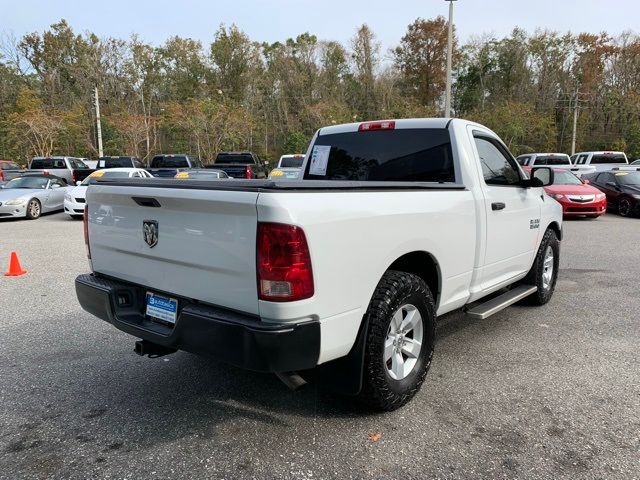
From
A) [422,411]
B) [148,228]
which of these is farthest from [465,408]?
[148,228]

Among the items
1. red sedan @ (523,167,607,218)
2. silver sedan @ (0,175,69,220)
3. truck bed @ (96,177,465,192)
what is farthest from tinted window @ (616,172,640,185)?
silver sedan @ (0,175,69,220)

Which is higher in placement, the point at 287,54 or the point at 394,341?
the point at 287,54

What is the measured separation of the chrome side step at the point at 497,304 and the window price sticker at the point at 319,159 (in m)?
1.90

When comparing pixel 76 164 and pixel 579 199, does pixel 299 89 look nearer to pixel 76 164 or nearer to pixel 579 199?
pixel 76 164

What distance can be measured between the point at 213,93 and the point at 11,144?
16.7 metres

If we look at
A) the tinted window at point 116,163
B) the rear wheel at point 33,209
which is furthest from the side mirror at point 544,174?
the tinted window at point 116,163

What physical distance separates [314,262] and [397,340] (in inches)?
41.7

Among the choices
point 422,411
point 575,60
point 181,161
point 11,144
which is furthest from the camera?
point 575,60

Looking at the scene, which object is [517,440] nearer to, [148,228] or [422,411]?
[422,411]

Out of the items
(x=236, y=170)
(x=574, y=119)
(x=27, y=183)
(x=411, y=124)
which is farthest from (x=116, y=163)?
(x=574, y=119)

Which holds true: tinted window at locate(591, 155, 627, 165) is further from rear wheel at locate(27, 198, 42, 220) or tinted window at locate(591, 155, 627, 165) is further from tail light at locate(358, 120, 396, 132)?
rear wheel at locate(27, 198, 42, 220)

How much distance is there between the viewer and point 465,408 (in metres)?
3.34

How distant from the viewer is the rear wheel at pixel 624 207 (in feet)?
50.7

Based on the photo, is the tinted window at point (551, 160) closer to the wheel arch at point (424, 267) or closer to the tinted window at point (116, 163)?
the tinted window at point (116, 163)
